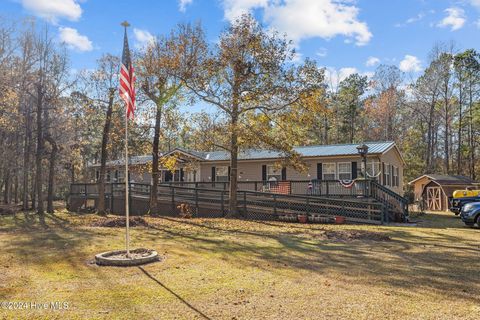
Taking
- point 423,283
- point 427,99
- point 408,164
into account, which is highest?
point 427,99

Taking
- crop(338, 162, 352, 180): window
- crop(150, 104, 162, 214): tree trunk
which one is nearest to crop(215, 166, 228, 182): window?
crop(338, 162, 352, 180): window

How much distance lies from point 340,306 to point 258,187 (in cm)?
1670

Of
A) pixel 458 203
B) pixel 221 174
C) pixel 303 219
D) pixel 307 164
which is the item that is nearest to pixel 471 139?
pixel 458 203

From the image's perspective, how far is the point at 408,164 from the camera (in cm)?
3859

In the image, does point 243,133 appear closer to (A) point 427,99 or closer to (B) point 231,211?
(B) point 231,211

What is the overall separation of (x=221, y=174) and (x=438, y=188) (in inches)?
590

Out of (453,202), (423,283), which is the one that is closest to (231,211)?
(423,283)

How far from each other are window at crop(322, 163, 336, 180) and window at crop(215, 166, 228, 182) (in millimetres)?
6379

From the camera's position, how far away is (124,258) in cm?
725

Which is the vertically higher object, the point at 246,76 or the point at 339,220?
the point at 246,76

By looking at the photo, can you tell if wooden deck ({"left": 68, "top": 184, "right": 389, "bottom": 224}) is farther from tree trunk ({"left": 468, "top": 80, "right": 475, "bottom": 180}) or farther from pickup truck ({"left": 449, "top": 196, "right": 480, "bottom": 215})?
tree trunk ({"left": 468, "top": 80, "right": 475, "bottom": 180})

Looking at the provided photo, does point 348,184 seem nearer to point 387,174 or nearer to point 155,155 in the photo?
point 387,174

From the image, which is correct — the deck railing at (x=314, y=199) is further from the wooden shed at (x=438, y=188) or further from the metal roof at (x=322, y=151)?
the wooden shed at (x=438, y=188)

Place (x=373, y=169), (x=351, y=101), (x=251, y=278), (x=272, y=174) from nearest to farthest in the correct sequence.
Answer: (x=251, y=278)
(x=373, y=169)
(x=272, y=174)
(x=351, y=101)
